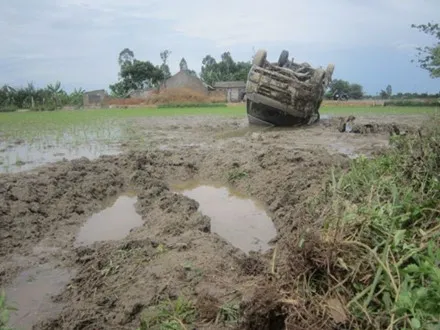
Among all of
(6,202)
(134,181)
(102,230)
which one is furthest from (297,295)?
(134,181)

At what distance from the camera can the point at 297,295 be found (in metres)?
2.32

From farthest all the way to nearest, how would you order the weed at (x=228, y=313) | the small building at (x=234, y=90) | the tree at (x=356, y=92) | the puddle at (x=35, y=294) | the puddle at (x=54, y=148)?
the tree at (x=356, y=92)
the small building at (x=234, y=90)
the puddle at (x=54, y=148)
the puddle at (x=35, y=294)
the weed at (x=228, y=313)

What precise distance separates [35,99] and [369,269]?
44811mm

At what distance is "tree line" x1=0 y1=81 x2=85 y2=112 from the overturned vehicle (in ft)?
98.7

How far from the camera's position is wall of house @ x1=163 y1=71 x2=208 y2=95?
5013 centimetres

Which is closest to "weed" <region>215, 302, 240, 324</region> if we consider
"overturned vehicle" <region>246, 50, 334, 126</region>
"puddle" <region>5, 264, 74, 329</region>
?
"puddle" <region>5, 264, 74, 329</region>

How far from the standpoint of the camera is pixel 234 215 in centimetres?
580

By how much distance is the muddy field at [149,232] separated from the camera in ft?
9.89

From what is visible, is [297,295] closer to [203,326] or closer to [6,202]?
[203,326]

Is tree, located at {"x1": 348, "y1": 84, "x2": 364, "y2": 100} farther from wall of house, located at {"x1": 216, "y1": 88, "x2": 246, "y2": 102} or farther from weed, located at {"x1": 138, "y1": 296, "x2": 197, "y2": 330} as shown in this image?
weed, located at {"x1": 138, "y1": 296, "x2": 197, "y2": 330}

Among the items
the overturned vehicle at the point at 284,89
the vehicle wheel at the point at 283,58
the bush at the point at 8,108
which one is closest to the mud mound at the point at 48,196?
the overturned vehicle at the point at 284,89

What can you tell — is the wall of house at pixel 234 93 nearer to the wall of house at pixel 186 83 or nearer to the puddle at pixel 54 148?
the wall of house at pixel 186 83

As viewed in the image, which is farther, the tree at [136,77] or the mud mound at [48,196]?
the tree at [136,77]

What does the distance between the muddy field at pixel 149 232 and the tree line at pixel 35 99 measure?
34.5 metres
